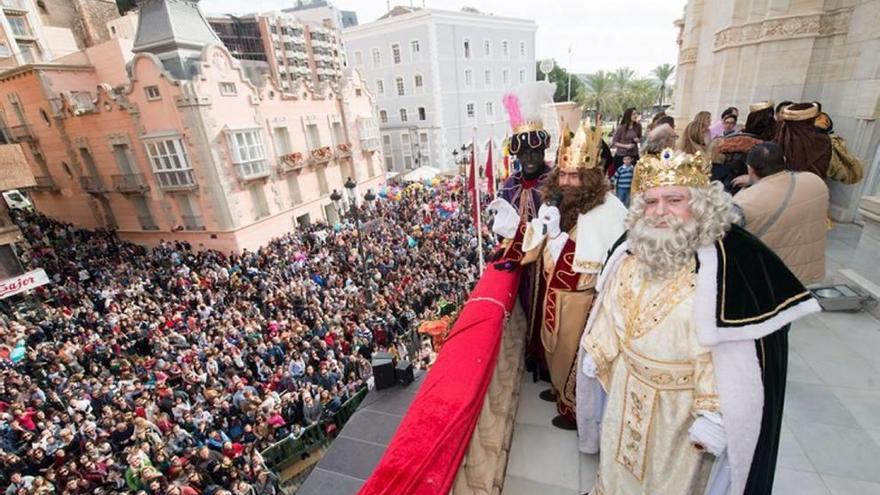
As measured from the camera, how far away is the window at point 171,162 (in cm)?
1795

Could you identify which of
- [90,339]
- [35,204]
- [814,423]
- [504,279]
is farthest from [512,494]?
[35,204]

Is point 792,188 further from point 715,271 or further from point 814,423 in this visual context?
point 715,271

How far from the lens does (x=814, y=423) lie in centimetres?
269

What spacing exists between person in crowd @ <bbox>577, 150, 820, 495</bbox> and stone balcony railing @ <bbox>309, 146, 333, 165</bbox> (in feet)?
75.6

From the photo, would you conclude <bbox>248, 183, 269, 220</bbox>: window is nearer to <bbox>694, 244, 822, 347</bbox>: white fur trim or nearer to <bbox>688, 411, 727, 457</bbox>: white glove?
<bbox>694, 244, 822, 347</bbox>: white fur trim

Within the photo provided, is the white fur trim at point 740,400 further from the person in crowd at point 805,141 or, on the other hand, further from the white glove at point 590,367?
the person in crowd at point 805,141

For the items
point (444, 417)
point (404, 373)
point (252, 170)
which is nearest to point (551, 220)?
point (444, 417)

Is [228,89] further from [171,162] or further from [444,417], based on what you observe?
[444,417]

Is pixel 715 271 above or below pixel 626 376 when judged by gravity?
above

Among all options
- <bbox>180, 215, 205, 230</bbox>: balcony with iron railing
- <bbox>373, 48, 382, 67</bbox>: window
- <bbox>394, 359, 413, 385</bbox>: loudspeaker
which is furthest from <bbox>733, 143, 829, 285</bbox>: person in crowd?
<bbox>373, 48, 382, 67</bbox>: window

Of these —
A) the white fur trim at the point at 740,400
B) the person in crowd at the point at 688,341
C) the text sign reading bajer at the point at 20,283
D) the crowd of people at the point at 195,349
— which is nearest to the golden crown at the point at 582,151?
the person in crowd at the point at 688,341

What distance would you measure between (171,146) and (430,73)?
2215 cm

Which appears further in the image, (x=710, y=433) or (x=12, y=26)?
(x=12, y=26)

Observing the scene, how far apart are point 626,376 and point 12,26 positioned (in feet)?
144
